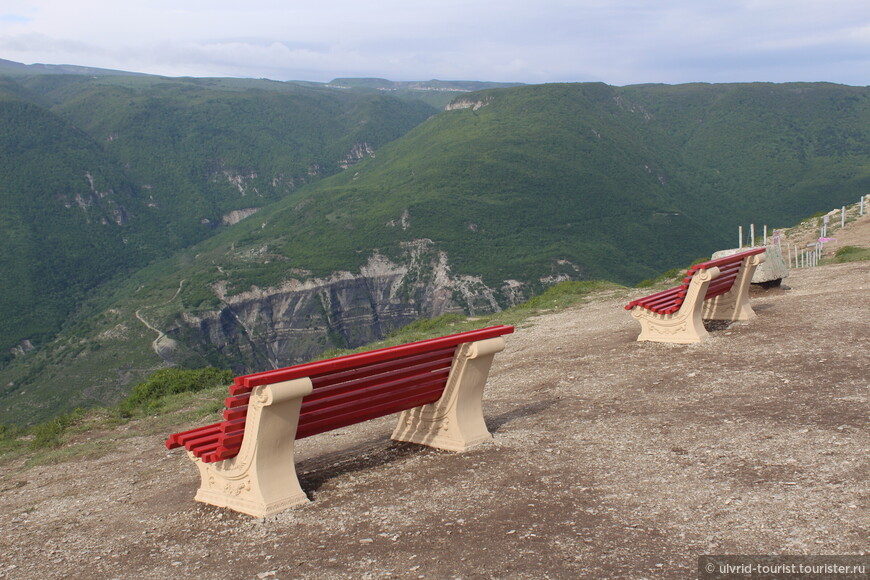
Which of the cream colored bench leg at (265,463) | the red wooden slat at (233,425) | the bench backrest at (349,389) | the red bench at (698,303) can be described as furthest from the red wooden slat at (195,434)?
the red bench at (698,303)

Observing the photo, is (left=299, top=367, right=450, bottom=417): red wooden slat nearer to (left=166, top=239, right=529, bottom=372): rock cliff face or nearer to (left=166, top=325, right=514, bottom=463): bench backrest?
(left=166, top=325, right=514, bottom=463): bench backrest

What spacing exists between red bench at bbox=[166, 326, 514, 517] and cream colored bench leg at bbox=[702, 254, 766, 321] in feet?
18.8

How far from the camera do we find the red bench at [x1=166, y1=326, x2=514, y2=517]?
5.33 m

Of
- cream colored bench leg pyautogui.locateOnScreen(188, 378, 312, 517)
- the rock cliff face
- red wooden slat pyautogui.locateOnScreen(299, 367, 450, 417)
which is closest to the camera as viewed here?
cream colored bench leg pyautogui.locateOnScreen(188, 378, 312, 517)

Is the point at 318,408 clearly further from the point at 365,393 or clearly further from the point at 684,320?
the point at 684,320

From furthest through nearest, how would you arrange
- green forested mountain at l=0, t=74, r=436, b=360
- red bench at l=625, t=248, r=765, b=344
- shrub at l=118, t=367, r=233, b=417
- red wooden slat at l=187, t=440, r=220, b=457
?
green forested mountain at l=0, t=74, r=436, b=360
shrub at l=118, t=367, r=233, b=417
red bench at l=625, t=248, r=765, b=344
red wooden slat at l=187, t=440, r=220, b=457

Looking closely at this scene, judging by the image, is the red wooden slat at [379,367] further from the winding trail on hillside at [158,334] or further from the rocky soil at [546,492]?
the winding trail on hillside at [158,334]

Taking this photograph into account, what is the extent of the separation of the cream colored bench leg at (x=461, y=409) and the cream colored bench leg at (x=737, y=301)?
228 inches

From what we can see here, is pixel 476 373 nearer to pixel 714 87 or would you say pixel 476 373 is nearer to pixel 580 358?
pixel 580 358

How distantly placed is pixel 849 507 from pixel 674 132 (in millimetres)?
185423

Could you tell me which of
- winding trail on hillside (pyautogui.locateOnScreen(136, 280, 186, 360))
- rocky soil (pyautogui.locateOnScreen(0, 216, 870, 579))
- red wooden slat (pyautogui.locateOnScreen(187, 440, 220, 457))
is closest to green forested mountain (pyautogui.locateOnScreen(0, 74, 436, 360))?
winding trail on hillside (pyautogui.locateOnScreen(136, 280, 186, 360))

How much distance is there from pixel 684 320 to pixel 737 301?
1570mm

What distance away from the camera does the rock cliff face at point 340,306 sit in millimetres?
96938

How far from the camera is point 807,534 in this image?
4434mm
